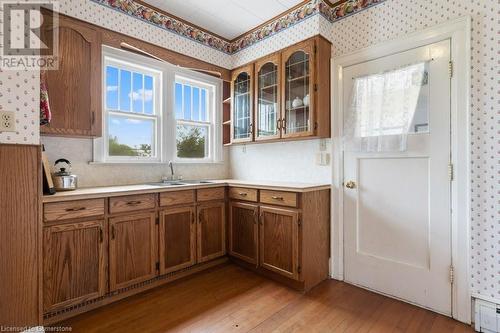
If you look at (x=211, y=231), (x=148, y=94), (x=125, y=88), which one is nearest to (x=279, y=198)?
(x=211, y=231)

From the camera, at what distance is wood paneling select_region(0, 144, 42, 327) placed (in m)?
1.60

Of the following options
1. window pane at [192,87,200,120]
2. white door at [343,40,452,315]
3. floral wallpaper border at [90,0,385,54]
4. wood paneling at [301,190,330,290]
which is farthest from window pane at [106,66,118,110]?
white door at [343,40,452,315]

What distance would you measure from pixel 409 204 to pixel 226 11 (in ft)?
8.48

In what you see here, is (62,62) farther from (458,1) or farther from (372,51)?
(458,1)

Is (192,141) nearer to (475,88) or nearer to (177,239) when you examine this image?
(177,239)

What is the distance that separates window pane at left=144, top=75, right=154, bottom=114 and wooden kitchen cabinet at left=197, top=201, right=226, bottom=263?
4.15 ft

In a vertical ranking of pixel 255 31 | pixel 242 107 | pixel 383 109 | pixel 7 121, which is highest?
pixel 255 31

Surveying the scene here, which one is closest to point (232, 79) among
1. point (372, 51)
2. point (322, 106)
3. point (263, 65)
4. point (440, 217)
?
point (263, 65)

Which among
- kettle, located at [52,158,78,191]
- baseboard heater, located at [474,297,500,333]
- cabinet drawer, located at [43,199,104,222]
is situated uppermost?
kettle, located at [52,158,78,191]

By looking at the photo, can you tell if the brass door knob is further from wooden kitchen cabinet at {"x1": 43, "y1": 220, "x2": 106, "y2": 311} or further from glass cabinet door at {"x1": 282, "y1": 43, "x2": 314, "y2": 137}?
wooden kitchen cabinet at {"x1": 43, "y1": 220, "x2": 106, "y2": 311}

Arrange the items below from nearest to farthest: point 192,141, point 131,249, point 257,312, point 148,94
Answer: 1. point 257,312
2. point 131,249
3. point 148,94
4. point 192,141

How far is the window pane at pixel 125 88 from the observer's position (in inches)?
111

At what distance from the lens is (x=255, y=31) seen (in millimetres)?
3184

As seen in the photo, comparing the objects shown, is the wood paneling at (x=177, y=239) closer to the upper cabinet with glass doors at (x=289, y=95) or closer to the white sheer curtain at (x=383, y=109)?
the upper cabinet with glass doors at (x=289, y=95)
